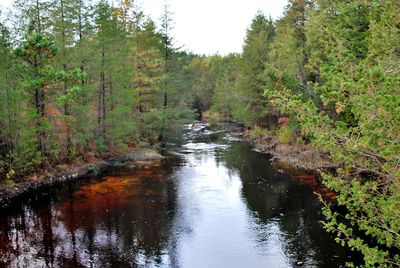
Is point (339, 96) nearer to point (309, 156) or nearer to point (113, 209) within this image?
point (113, 209)

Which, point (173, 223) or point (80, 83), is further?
point (80, 83)

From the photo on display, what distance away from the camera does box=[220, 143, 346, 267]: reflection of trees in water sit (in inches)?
521

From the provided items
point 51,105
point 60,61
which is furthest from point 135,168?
point 60,61

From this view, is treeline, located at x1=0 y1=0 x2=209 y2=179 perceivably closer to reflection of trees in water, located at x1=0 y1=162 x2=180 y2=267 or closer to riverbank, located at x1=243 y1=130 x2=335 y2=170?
reflection of trees in water, located at x1=0 y1=162 x2=180 y2=267

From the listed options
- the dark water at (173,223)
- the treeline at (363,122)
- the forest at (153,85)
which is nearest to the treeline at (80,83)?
the forest at (153,85)

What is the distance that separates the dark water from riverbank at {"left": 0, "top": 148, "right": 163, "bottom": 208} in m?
1.15

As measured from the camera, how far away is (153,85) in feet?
119

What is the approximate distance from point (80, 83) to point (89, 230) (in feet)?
50.8

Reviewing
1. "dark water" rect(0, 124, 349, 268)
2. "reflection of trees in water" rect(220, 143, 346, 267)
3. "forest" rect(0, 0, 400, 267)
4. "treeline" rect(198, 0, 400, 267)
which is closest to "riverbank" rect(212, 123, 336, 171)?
"forest" rect(0, 0, 400, 267)

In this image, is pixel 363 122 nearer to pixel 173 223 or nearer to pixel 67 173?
pixel 173 223

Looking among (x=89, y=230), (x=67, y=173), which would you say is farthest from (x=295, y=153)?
(x=89, y=230)

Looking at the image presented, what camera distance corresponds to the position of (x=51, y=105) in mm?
25609

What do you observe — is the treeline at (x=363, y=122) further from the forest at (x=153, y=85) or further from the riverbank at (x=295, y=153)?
the riverbank at (x=295, y=153)

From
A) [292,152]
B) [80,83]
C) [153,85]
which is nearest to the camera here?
[80,83]
